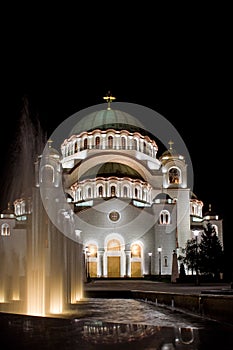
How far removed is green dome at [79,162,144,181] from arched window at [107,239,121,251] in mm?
6787

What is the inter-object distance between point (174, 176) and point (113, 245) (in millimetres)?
11718

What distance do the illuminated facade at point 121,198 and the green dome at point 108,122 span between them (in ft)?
0.08

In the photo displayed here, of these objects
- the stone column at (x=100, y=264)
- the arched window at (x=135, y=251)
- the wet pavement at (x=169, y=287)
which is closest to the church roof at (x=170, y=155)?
the arched window at (x=135, y=251)

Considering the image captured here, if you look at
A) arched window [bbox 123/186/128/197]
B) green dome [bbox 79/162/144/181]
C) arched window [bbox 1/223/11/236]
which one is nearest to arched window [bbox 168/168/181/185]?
green dome [bbox 79/162/144/181]

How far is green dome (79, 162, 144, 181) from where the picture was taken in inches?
1964

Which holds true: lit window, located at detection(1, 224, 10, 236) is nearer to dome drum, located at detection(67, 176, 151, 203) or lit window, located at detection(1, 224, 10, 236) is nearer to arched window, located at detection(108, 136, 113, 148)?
dome drum, located at detection(67, 176, 151, 203)

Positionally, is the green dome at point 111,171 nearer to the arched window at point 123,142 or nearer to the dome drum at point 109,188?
the dome drum at point 109,188

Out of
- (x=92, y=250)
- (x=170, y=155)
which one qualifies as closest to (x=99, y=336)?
(x=92, y=250)

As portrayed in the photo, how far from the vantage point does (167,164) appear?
54.3m

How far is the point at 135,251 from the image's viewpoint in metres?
47.6

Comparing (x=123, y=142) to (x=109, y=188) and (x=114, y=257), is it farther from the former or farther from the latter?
(x=114, y=257)

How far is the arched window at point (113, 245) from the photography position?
47281 millimetres

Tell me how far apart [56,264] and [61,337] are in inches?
298

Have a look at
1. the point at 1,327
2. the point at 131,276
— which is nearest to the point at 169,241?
the point at 131,276
